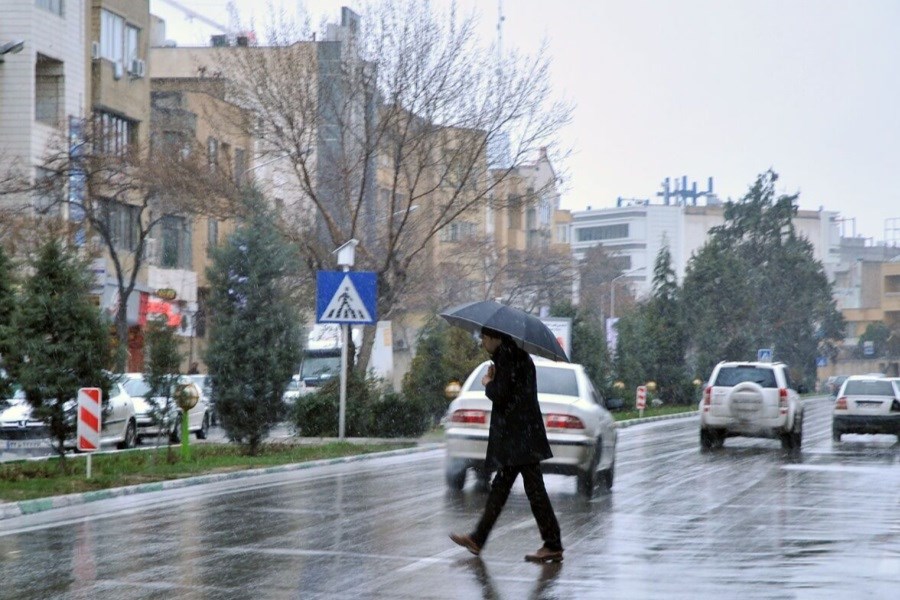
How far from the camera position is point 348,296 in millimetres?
29875

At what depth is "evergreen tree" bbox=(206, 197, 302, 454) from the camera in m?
27.3

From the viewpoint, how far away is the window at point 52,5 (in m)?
47.8

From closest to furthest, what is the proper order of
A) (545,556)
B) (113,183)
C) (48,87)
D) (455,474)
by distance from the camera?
(545,556)
(455,474)
(113,183)
(48,87)

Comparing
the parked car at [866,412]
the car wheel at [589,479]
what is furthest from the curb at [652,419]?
the car wheel at [589,479]

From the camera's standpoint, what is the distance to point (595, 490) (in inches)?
800

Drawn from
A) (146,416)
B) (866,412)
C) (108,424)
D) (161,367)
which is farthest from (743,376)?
(161,367)

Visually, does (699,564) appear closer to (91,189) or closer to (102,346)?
(102,346)

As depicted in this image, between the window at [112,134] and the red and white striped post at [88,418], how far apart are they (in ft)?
77.7

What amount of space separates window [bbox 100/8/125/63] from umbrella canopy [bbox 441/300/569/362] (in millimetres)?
41080

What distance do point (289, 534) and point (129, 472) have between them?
8.65 m

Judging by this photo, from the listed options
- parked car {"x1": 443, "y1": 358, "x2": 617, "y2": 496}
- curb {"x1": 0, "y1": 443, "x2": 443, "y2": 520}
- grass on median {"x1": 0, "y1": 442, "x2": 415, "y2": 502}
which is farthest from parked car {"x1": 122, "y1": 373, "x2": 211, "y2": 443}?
parked car {"x1": 443, "y1": 358, "x2": 617, "y2": 496}

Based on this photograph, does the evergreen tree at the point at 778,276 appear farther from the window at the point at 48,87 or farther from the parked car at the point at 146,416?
the parked car at the point at 146,416

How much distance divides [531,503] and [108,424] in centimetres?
1894

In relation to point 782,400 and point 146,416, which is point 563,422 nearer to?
point 146,416
